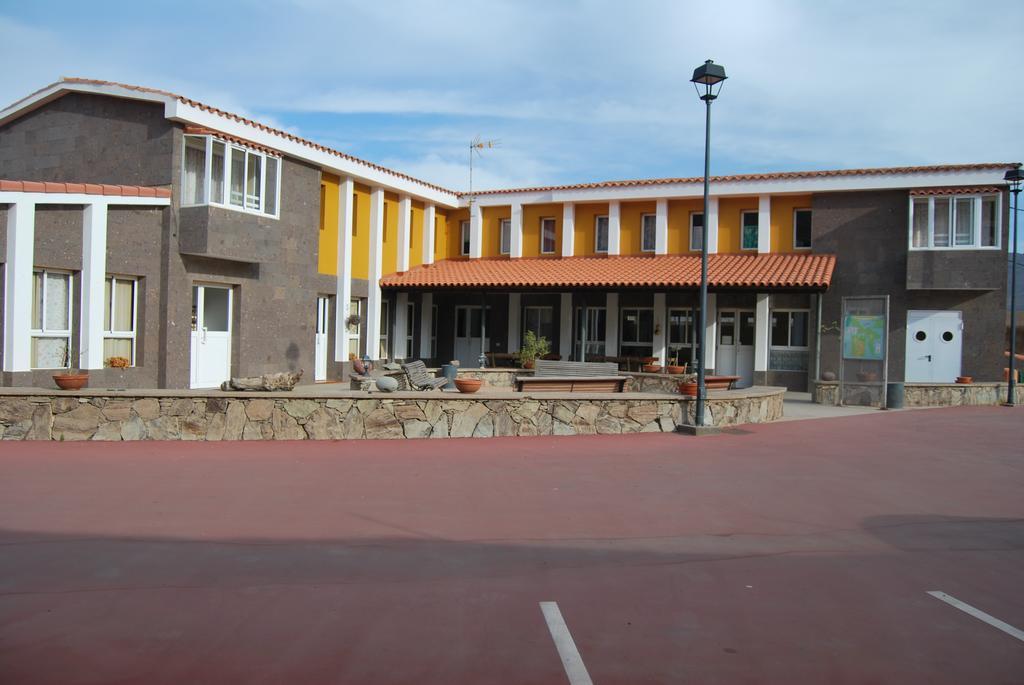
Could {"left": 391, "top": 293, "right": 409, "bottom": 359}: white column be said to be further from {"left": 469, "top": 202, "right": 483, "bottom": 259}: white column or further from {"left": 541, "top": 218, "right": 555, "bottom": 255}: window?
{"left": 541, "top": 218, "right": 555, "bottom": 255}: window

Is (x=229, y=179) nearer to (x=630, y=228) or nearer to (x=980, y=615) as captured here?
(x=630, y=228)

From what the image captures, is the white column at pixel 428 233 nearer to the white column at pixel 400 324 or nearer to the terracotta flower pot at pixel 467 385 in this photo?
the white column at pixel 400 324

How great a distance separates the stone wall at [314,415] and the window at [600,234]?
13078 mm

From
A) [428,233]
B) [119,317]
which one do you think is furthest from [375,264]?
[119,317]

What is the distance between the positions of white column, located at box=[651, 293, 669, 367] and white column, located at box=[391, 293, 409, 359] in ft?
25.1

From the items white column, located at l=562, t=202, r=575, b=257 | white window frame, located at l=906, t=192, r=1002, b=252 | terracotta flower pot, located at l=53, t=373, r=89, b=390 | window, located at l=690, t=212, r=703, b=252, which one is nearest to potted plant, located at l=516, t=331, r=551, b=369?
white column, located at l=562, t=202, r=575, b=257

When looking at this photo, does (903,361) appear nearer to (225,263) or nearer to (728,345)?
(728,345)

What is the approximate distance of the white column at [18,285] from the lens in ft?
41.9

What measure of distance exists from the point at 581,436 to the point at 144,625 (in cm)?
834

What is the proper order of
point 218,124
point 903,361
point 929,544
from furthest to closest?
point 903,361 → point 218,124 → point 929,544

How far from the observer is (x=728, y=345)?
22.9 m

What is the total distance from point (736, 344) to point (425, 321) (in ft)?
32.0

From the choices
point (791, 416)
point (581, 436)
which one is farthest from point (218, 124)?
point (791, 416)

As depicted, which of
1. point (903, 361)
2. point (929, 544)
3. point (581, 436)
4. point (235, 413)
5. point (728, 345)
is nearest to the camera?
point (929, 544)
